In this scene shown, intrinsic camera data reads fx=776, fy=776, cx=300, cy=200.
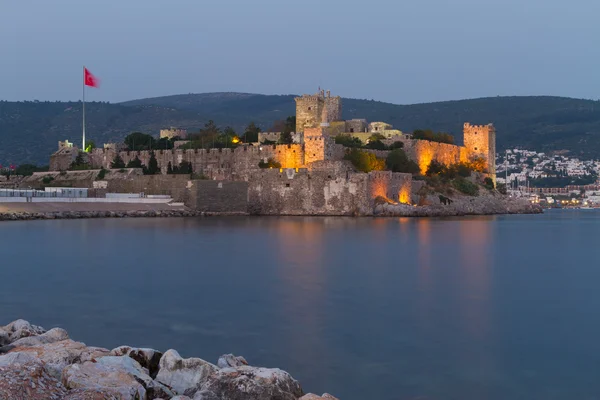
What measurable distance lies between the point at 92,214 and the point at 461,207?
17.3m

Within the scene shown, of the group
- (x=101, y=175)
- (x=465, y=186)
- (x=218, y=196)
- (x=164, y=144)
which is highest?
(x=164, y=144)

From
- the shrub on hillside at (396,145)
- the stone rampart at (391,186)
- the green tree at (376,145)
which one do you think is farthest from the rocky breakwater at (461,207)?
the green tree at (376,145)

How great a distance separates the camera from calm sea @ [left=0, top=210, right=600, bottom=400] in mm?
6348

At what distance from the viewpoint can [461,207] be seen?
3753 centimetres

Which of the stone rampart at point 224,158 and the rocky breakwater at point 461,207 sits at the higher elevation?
the stone rampart at point 224,158

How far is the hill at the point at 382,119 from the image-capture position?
3410 inches

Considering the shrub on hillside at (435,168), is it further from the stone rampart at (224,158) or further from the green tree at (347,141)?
the stone rampart at (224,158)

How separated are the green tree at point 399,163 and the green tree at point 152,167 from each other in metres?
11.0

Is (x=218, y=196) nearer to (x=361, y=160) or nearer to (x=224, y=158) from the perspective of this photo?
(x=224, y=158)

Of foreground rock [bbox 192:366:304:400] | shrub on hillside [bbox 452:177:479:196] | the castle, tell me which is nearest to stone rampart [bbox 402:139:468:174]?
the castle

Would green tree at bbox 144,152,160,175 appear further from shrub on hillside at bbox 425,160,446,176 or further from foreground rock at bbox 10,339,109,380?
foreground rock at bbox 10,339,109,380

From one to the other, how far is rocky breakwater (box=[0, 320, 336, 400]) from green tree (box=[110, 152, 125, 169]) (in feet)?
107

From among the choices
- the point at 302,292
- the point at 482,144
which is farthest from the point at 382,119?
the point at 302,292

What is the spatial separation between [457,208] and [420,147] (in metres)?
3.45
